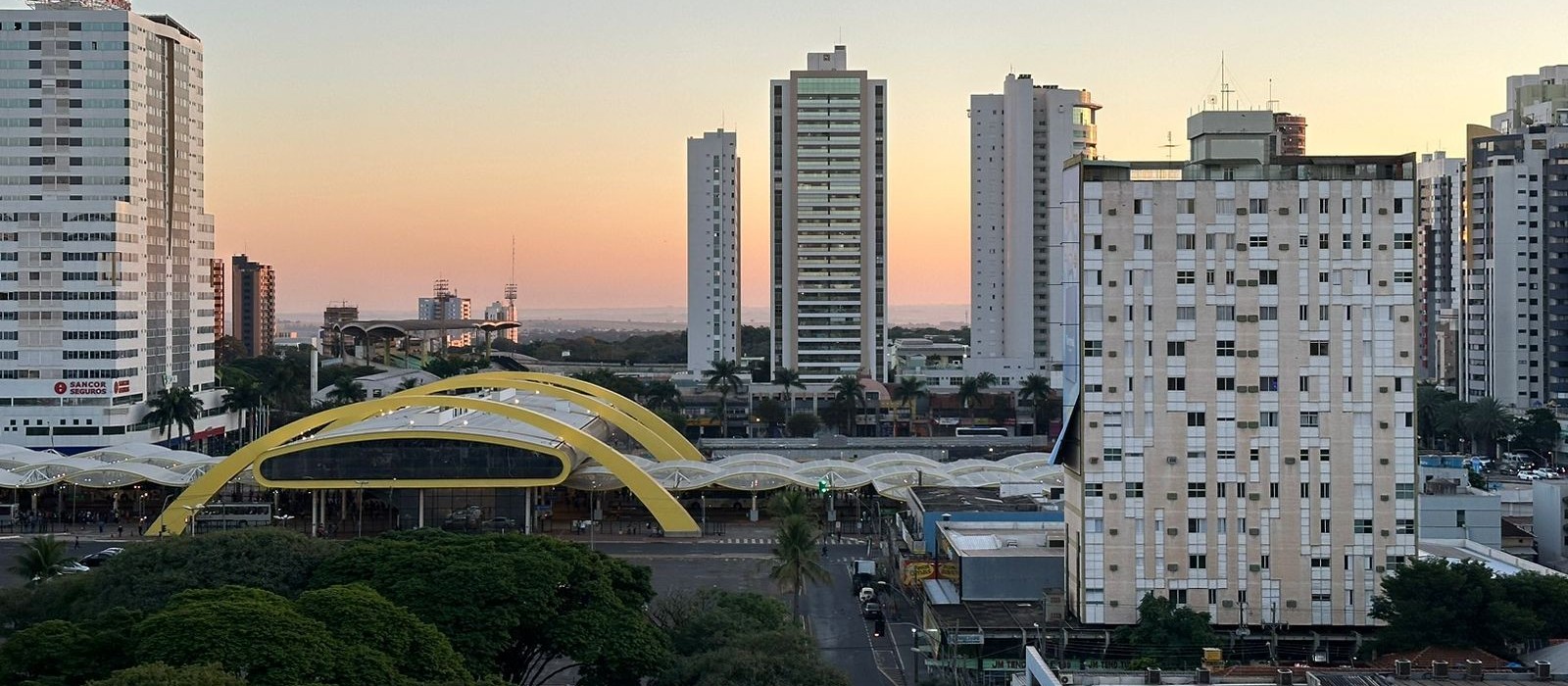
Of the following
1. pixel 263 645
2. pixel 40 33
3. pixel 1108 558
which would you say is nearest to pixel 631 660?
pixel 263 645

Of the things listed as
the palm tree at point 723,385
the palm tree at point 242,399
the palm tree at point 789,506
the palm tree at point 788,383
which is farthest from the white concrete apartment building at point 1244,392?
the palm tree at point 788,383

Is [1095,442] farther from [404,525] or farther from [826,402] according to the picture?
[826,402]

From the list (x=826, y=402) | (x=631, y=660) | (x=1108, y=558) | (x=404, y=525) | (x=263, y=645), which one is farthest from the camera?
(x=826, y=402)

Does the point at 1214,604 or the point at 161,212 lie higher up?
the point at 161,212

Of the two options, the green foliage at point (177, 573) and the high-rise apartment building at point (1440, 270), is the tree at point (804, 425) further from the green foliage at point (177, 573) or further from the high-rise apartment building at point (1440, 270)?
the green foliage at point (177, 573)

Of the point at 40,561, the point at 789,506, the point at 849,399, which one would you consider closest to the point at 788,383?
the point at 849,399

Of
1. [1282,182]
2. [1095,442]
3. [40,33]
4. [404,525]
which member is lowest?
[404,525]

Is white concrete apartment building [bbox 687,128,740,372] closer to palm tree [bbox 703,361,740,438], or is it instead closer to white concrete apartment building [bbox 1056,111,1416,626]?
palm tree [bbox 703,361,740,438]
